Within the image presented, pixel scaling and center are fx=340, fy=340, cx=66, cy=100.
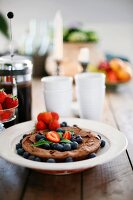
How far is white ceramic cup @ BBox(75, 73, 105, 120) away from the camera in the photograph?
1240 mm

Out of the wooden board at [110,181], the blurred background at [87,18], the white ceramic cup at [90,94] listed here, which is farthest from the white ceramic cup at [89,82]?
the blurred background at [87,18]

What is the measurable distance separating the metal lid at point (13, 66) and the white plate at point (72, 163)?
7.5 inches

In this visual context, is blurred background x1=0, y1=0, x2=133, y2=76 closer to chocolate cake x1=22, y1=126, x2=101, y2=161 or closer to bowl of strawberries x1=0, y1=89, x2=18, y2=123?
bowl of strawberries x1=0, y1=89, x2=18, y2=123

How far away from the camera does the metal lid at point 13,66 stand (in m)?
1.14

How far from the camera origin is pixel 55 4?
3.56 meters

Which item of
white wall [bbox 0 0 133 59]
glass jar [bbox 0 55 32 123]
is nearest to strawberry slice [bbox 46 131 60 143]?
glass jar [bbox 0 55 32 123]

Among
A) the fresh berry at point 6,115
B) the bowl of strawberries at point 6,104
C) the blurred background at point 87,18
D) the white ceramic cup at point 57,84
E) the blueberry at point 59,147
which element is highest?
the blurred background at point 87,18

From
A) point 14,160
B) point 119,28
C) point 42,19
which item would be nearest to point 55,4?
point 42,19

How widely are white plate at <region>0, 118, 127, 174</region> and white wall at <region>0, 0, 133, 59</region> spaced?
2.64 m

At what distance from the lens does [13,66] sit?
45.1 inches

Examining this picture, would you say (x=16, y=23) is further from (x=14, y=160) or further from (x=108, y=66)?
(x=14, y=160)

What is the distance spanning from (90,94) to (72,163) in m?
0.51

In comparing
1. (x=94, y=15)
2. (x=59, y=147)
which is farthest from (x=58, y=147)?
(x=94, y=15)

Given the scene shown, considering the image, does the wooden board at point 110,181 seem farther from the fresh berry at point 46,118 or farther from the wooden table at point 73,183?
the fresh berry at point 46,118
